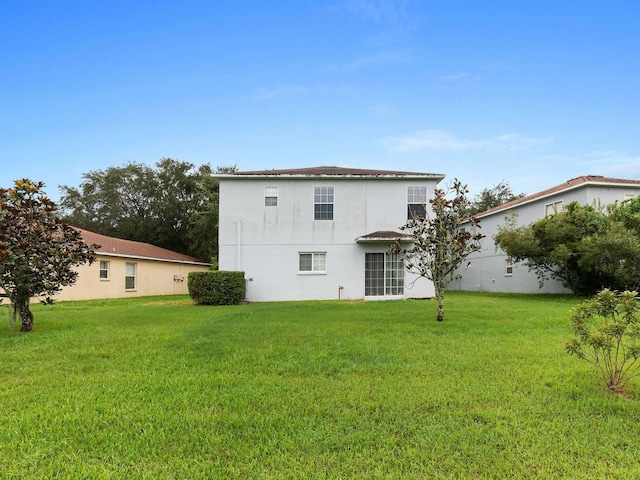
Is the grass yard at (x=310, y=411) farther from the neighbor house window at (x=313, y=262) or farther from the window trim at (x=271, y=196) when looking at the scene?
the window trim at (x=271, y=196)

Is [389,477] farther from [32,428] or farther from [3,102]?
[3,102]

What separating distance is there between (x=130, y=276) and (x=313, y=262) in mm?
12587

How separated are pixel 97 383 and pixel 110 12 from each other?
1172cm

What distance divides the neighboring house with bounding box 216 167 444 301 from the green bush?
A: 3.69 ft

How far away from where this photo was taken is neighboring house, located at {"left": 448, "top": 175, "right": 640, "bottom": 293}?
18.0 m

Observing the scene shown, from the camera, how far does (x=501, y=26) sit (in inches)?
455

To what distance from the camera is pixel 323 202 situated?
16.2 meters

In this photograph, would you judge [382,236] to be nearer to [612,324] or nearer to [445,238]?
[445,238]

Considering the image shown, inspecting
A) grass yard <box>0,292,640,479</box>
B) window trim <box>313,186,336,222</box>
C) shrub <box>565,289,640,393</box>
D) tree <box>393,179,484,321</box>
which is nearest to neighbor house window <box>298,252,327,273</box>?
window trim <box>313,186,336,222</box>

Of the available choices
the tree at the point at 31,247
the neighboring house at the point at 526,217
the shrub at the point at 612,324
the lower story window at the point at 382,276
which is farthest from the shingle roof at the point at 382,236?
the shrub at the point at 612,324

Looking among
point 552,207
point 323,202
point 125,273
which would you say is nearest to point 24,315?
point 323,202

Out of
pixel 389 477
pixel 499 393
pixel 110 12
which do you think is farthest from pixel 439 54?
pixel 389 477

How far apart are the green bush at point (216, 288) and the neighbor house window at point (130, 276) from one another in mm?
8949

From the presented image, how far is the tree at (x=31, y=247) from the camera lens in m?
7.52
